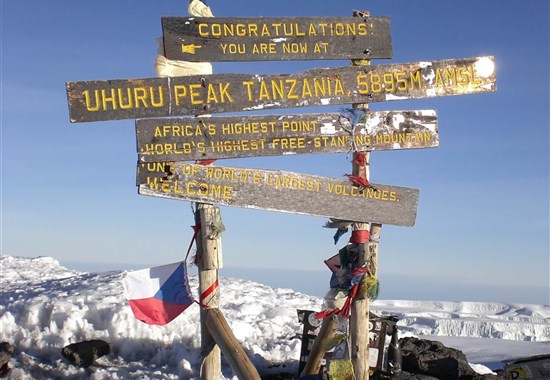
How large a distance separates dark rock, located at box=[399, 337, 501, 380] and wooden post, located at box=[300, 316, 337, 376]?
A: 5.38 ft

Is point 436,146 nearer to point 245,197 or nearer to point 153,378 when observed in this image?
point 245,197

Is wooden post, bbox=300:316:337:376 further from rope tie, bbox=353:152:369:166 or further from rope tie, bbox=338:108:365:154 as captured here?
rope tie, bbox=338:108:365:154

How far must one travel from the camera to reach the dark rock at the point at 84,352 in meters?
9.12

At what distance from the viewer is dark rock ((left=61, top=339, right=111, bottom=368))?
9.12 meters

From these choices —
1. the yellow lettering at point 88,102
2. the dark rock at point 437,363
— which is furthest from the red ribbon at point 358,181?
the dark rock at point 437,363

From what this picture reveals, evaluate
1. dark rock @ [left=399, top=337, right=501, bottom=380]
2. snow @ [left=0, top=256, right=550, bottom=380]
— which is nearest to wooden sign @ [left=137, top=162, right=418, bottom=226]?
dark rock @ [left=399, top=337, right=501, bottom=380]

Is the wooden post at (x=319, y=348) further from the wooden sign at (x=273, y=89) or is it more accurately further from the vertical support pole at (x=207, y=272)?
the wooden sign at (x=273, y=89)

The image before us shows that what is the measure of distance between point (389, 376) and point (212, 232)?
9.81ft

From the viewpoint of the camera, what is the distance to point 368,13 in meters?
7.43

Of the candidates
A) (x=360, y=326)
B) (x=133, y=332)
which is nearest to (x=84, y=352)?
(x=133, y=332)

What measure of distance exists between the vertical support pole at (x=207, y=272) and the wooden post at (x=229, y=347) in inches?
4.5

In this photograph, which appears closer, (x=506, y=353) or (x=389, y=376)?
(x=389, y=376)

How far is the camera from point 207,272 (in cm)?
721

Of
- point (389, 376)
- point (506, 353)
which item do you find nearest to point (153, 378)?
point (389, 376)
